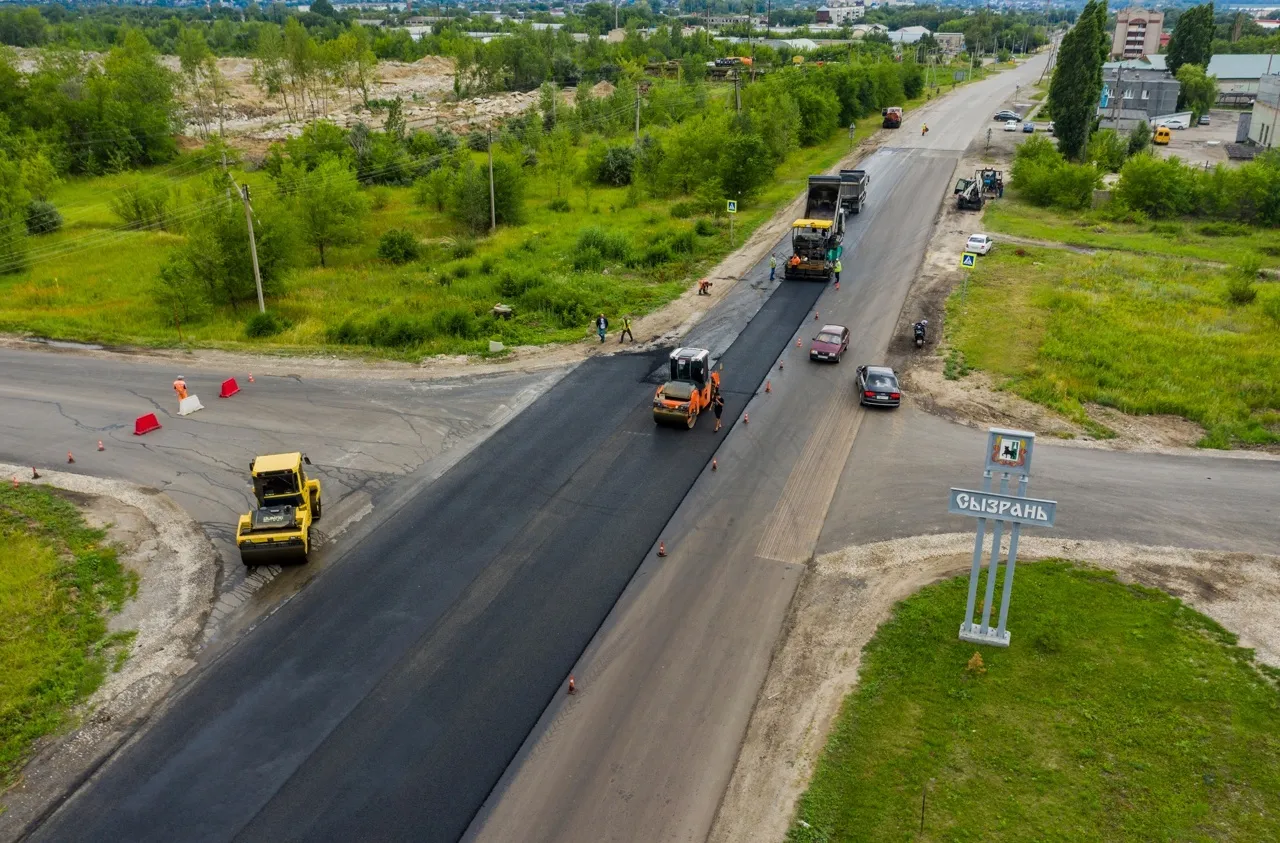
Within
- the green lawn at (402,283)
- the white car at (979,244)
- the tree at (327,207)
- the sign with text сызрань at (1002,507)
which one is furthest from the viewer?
the tree at (327,207)

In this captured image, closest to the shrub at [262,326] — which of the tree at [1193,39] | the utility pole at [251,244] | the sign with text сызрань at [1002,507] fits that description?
the utility pole at [251,244]

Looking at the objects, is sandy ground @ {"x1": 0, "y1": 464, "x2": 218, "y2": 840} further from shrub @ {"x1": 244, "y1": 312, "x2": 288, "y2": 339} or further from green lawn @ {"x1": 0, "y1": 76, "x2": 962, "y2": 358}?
shrub @ {"x1": 244, "y1": 312, "x2": 288, "y2": 339}

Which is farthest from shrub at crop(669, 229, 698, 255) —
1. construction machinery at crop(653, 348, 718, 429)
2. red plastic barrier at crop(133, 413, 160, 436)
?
red plastic barrier at crop(133, 413, 160, 436)

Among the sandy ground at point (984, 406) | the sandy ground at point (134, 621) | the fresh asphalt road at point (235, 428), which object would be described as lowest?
the sandy ground at point (134, 621)

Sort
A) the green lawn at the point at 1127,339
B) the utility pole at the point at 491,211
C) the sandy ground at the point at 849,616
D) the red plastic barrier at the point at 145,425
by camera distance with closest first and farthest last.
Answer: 1. the sandy ground at the point at 849,616
2. the red plastic barrier at the point at 145,425
3. the green lawn at the point at 1127,339
4. the utility pole at the point at 491,211

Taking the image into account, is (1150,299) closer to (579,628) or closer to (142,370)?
(579,628)

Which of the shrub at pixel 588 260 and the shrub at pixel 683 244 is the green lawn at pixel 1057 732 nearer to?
the shrub at pixel 588 260

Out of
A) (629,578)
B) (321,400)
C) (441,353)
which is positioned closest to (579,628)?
(629,578)

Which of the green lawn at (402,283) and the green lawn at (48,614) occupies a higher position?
the green lawn at (402,283)
